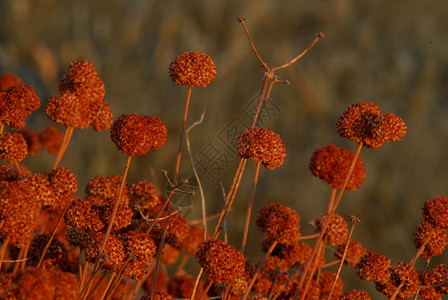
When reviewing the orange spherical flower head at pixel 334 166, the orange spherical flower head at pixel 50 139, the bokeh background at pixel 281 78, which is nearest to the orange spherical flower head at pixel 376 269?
the orange spherical flower head at pixel 334 166

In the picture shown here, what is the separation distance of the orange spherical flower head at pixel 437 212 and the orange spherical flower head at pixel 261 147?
156 millimetres

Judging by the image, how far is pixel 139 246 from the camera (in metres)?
0.43

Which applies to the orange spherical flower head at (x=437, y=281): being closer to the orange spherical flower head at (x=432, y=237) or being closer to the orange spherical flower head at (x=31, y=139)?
the orange spherical flower head at (x=432, y=237)

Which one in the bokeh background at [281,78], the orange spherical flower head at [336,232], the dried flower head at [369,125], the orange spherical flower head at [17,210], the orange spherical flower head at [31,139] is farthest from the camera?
the bokeh background at [281,78]

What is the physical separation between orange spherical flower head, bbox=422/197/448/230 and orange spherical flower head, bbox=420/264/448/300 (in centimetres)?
4

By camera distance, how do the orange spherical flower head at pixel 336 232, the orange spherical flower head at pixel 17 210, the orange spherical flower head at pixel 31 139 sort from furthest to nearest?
1. the orange spherical flower head at pixel 31 139
2. the orange spherical flower head at pixel 336 232
3. the orange spherical flower head at pixel 17 210

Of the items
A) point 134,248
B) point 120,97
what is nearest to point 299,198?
point 120,97

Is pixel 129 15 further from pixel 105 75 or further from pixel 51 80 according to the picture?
pixel 51 80

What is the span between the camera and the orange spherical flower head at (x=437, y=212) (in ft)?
1.59

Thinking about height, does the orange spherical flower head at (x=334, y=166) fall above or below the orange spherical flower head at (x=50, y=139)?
above

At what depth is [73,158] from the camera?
1.65 m

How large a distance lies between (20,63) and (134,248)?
141 centimetres

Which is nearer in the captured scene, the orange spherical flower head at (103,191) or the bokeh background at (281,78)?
the orange spherical flower head at (103,191)

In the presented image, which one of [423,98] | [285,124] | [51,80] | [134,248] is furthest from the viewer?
[51,80]
